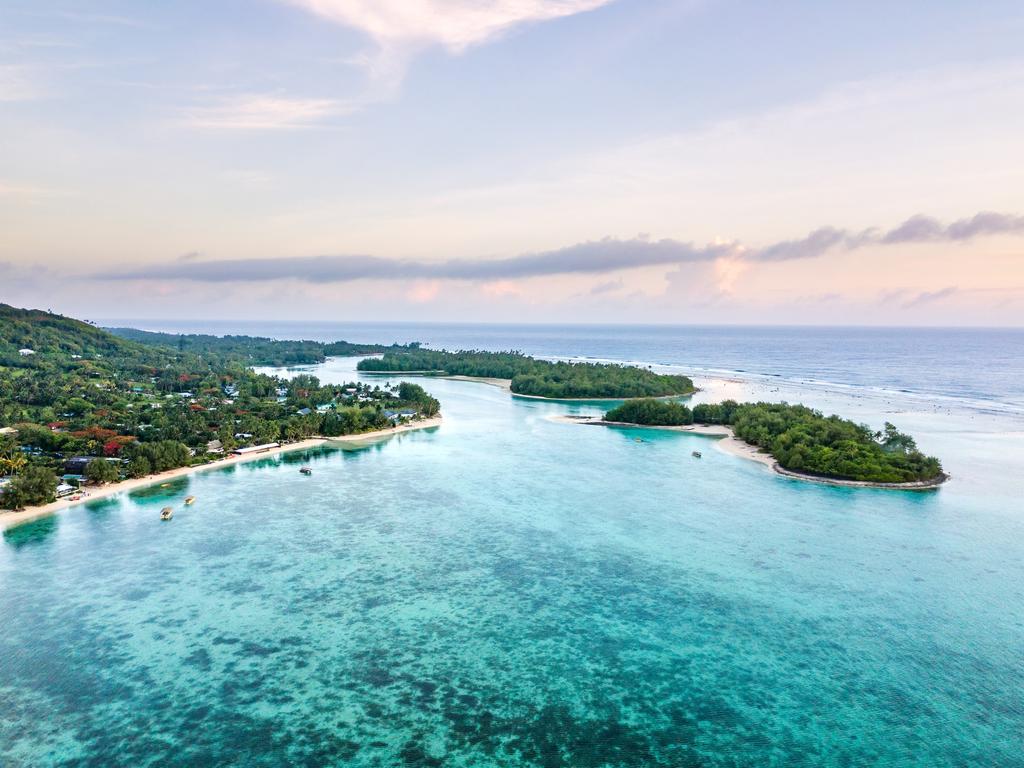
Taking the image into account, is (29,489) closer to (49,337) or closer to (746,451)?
(746,451)

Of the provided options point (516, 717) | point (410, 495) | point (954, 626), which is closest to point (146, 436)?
point (410, 495)

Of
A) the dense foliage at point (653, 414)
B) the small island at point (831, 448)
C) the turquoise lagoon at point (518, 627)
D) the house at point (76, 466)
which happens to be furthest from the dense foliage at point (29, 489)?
the dense foliage at point (653, 414)

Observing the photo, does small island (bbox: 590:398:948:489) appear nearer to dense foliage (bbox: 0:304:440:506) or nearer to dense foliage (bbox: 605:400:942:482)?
dense foliage (bbox: 605:400:942:482)

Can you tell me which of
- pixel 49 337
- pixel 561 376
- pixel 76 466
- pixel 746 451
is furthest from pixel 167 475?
pixel 49 337

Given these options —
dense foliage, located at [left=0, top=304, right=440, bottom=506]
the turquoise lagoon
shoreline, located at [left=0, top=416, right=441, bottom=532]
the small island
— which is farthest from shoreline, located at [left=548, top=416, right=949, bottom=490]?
dense foliage, located at [left=0, top=304, right=440, bottom=506]

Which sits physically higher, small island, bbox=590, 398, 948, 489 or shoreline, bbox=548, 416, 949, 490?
small island, bbox=590, 398, 948, 489

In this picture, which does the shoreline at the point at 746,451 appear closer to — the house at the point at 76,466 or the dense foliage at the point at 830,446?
the dense foliage at the point at 830,446
